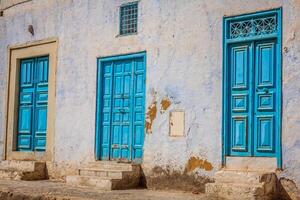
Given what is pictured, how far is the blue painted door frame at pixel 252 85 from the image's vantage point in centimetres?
800

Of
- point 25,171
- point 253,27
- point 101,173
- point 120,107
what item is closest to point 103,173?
point 101,173

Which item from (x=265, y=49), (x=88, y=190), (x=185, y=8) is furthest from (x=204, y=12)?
(x=88, y=190)

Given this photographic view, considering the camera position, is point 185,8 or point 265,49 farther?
point 185,8

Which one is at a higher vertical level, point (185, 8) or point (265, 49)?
point (185, 8)

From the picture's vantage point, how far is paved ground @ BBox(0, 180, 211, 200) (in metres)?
8.25

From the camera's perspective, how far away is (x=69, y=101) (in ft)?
37.1

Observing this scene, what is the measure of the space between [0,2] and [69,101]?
144 inches

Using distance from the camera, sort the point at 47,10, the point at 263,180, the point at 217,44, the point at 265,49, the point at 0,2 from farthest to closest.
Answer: the point at 0,2, the point at 47,10, the point at 217,44, the point at 265,49, the point at 263,180

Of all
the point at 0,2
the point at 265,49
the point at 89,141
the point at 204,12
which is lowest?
the point at 89,141

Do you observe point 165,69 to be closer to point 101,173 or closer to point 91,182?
point 101,173

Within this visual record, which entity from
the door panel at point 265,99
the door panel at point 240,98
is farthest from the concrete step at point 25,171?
the door panel at point 265,99

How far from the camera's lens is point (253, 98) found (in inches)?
325

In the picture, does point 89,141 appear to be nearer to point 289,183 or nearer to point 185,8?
point 185,8

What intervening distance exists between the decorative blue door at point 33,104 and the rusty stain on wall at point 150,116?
306 centimetres
